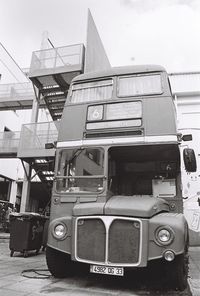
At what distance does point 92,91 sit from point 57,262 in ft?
11.7

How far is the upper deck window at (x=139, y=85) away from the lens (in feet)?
21.1

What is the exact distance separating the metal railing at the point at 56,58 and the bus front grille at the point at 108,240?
10.3 m

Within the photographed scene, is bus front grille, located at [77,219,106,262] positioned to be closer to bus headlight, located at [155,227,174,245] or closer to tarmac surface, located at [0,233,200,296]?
tarmac surface, located at [0,233,200,296]

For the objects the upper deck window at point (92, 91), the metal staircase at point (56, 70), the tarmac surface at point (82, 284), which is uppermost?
the metal staircase at point (56, 70)

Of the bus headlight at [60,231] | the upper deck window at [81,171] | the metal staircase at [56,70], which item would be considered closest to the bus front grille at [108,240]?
the bus headlight at [60,231]

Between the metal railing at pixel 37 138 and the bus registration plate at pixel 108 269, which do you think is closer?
the bus registration plate at pixel 108 269

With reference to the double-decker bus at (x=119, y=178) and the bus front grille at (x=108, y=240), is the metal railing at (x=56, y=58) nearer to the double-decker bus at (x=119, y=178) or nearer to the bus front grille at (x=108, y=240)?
the double-decker bus at (x=119, y=178)

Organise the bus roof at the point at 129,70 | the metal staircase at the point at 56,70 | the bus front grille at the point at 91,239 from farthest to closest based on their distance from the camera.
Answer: the metal staircase at the point at 56,70 → the bus roof at the point at 129,70 → the bus front grille at the point at 91,239

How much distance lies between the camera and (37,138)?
14.4 meters

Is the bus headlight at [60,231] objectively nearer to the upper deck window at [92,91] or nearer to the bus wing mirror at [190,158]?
the bus wing mirror at [190,158]

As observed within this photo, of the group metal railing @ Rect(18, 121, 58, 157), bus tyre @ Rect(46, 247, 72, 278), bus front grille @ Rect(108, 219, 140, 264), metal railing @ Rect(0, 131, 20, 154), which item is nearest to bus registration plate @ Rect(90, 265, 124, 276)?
bus front grille @ Rect(108, 219, 140, 264)

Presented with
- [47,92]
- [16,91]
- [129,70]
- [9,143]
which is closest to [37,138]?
[47,92]

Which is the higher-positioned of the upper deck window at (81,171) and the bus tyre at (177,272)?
the upper deck window at (81,171)

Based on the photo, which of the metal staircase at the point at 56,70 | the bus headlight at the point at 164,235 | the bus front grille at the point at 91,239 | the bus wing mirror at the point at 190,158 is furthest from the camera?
the metal staircase at the point at 56,70
